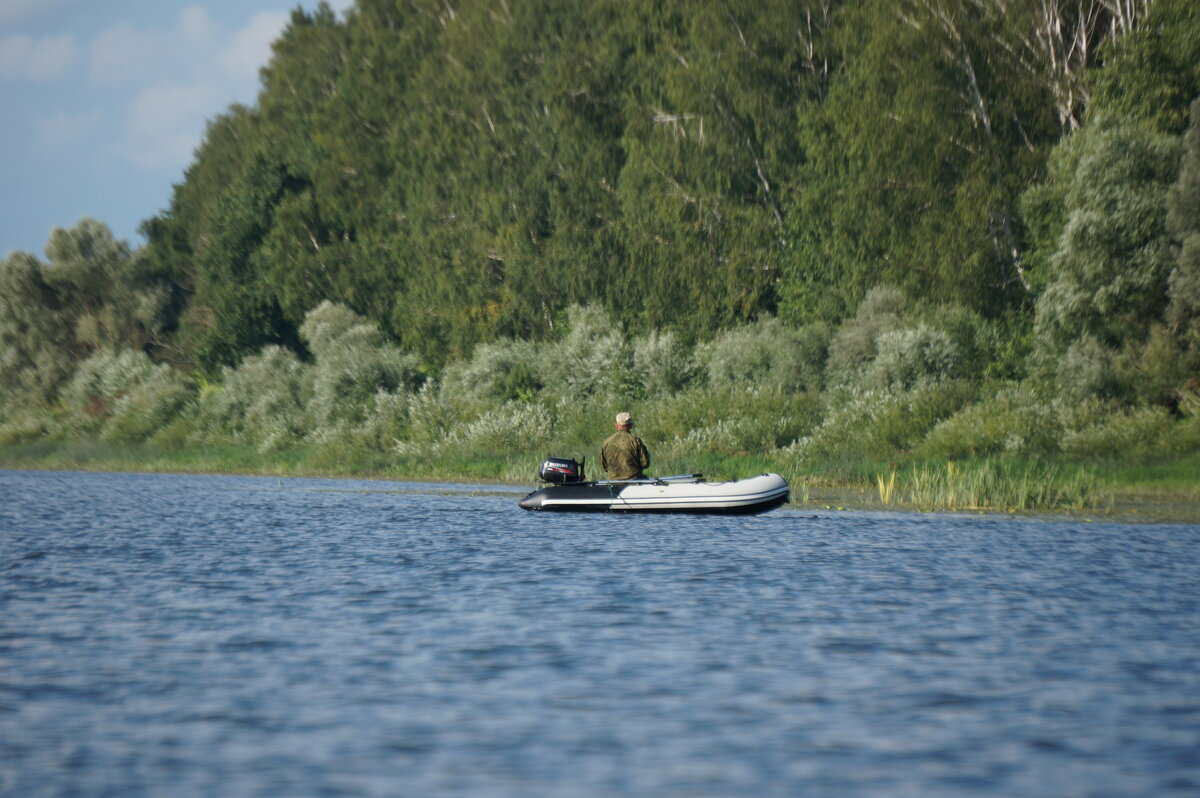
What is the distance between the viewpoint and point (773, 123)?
149 ft

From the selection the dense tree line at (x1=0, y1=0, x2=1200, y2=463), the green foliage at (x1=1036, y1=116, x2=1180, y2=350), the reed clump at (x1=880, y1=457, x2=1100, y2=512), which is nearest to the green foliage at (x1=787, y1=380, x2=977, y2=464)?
the dense tree line at (x1=0, y1=0, x2=1200, y2=463)

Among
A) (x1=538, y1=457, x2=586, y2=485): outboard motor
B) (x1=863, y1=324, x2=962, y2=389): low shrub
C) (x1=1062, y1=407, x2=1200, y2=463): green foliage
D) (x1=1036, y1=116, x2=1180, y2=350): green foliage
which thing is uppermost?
(x1=1036, y1=116, x2=1180, y2=350): green foliage

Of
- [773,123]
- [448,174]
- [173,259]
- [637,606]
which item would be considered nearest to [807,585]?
[637,606]

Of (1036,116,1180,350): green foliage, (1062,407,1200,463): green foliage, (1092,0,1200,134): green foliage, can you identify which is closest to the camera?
(1062,407,1200,463): green foliage

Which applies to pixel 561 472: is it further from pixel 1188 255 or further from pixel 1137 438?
pixel 1188 255

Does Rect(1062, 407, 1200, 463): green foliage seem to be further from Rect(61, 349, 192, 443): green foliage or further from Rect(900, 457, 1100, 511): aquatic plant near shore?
Rect(61, 349, 192, 443): green foliage

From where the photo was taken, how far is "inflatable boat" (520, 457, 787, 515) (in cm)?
2477

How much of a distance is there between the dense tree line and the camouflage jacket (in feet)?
40.4

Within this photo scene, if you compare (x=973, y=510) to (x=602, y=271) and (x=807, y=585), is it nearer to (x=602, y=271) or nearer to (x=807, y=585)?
(x=807, y=585)

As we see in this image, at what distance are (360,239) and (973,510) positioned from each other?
41603 mm

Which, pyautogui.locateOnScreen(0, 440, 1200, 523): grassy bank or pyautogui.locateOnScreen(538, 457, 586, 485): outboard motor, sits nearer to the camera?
pyautogui.locateOnScreen(0, 440, 1200, 523): grassy bank

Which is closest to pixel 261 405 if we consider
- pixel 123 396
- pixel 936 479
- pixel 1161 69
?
pixel 123 396

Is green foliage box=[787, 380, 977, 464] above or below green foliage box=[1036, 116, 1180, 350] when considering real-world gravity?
below

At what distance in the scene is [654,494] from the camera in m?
25.3
